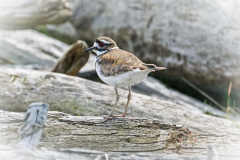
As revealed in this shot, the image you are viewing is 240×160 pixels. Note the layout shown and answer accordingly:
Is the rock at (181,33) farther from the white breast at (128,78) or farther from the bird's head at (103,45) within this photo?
the white breast at (128,78)

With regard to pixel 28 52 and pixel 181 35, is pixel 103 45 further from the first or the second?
pixel 28 52

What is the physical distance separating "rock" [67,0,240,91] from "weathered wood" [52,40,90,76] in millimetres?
2409

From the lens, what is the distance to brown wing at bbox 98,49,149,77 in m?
4.69

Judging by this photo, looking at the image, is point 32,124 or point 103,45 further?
point 103,45

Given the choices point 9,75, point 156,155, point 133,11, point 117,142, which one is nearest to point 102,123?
point 117,142

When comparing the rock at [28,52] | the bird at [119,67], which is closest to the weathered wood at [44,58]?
the rock at [28,52]

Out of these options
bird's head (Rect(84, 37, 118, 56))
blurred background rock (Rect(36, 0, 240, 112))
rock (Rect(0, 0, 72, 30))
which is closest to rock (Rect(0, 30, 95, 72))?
rock (Rect(0, 0, 72, 30))

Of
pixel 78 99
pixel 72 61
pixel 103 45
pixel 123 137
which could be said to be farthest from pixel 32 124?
pixel 72 61

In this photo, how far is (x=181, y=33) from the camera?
9.38 m

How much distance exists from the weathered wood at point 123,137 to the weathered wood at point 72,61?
3.32m

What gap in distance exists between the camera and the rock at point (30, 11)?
888 cm

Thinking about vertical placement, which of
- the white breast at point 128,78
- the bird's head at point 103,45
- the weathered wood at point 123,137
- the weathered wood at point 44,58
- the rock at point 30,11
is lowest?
the weathered wood at point 123,137

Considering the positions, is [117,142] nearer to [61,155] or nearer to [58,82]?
[61,155]

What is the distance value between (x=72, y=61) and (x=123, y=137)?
4124 millimetres
